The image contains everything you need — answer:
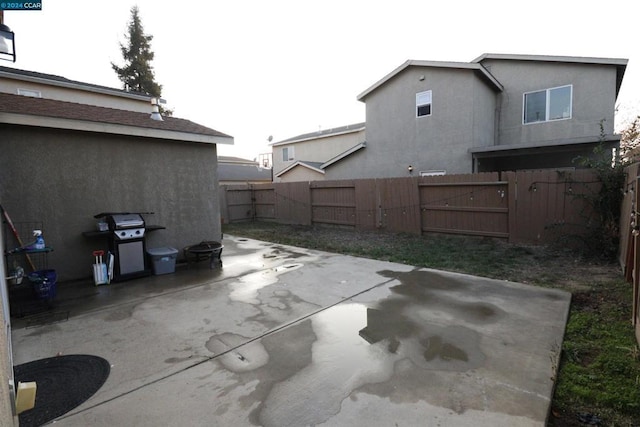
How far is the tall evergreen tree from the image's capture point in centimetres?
2453

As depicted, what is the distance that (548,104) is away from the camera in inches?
476

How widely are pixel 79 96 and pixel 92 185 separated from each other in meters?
8.91

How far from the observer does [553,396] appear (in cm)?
259

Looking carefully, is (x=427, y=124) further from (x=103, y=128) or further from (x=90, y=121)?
(x=90, y=121)

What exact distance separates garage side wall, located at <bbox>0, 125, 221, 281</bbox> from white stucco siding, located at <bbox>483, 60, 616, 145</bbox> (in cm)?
1094

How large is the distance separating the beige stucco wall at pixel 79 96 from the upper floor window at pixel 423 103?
39.0 feet

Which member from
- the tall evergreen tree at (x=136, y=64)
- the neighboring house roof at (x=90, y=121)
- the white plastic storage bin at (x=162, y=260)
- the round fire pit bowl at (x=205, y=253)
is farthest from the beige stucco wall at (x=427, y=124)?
the tall evergreen tree at (x=136, y=64)

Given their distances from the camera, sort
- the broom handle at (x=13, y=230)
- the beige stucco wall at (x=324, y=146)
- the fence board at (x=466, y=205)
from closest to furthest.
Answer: the broom handle at (x=13, y=230), the fence board at (x=466, y=205), the beige stucco wall at (x=324, y=146)

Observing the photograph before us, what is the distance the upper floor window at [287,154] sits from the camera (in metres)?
24.6

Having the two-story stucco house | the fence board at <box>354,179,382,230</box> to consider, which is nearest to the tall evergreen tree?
the two-story stucco house

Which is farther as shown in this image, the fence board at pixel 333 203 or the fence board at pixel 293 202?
the fence board at pixel 293 202

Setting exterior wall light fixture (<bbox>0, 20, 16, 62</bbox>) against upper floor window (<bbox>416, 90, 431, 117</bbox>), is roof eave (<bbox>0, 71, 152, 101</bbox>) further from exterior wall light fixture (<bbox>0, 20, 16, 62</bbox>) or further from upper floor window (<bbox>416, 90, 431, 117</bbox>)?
upper floor window (<bbox>416, 90, 431, 117</bbox>)

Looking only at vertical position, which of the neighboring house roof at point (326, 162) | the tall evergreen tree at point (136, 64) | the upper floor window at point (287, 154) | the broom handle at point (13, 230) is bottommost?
A: the broom handle at point (13, 230)

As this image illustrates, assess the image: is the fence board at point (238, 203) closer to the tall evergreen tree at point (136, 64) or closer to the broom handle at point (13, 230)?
the broom handle at point (13, 230)
